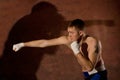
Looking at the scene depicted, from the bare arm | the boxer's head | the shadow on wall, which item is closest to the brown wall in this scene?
the shadow on wall

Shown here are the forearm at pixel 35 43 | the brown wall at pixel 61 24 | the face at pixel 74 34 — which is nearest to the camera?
the face at pixel 74 34

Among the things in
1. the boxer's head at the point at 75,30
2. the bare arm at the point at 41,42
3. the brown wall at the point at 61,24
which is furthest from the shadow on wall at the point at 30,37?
the boxer's head at the point at 75,30

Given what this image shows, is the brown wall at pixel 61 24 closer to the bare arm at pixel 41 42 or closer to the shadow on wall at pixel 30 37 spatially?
the shadow on wall at pixel 30 37

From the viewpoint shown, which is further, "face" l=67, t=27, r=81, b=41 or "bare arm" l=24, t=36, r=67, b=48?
"bare arm" l=24, t=36, r=67, b=48

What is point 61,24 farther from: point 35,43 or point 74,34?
point 74,34

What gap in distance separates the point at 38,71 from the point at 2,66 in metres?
0.59

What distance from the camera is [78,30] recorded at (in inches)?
127

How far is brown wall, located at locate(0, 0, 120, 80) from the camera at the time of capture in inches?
169

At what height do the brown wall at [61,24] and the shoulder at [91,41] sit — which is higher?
the shoulder at [91,41]

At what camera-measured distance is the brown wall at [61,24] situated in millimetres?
4289

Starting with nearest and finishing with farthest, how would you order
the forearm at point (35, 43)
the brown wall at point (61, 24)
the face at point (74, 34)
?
the face at point (74, 34) < the forearm at point (35, 43) < the brown wall at point (61, 24)

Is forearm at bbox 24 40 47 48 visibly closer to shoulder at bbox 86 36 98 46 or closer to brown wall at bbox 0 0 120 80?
shoulder at bbox 86 36 98 46

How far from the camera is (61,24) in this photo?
4.37 m

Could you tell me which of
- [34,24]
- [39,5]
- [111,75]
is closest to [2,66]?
[34,24]
